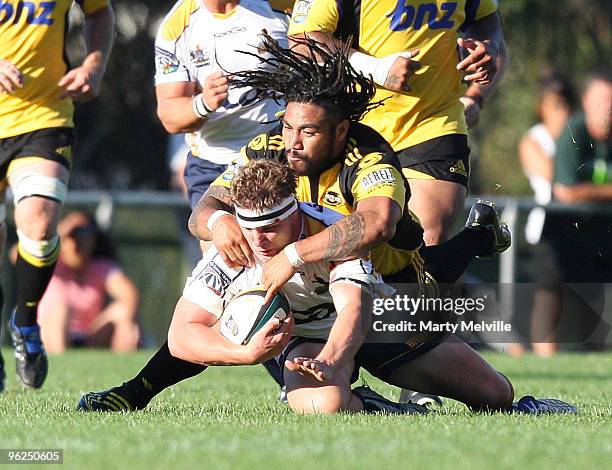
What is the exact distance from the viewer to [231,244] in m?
5.98

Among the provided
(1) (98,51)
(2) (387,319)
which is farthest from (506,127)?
(2) (387,319)

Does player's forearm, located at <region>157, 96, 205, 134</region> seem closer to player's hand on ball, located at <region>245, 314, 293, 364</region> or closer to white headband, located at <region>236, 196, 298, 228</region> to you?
white headband, located at <region>236, 196, 298, 228</region>

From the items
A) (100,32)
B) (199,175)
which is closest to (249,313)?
(199,175)

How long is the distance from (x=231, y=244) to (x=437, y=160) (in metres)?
1.90

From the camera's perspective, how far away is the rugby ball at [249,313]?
5.80 metres

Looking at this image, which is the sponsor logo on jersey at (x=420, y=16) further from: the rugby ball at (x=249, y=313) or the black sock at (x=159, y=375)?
the black sock at (x=159, y=375)

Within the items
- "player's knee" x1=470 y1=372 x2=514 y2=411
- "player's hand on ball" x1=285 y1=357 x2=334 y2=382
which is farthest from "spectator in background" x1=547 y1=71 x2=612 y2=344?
"player's hand on ball" x1=285 y1=357 x2=334 y2=382

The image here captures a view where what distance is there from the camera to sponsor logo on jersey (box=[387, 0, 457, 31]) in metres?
7.52

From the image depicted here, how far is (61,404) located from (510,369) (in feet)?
14.7

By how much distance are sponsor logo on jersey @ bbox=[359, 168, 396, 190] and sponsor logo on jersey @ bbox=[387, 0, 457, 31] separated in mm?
1791

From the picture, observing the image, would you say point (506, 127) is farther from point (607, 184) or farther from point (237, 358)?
point (237, 358)

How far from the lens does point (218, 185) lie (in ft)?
21.3

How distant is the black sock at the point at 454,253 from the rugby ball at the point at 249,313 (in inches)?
48.7

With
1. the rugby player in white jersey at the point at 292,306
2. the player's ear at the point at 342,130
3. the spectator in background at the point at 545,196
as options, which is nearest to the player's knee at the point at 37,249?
the rugby player in white jersey at the point at 292,306
